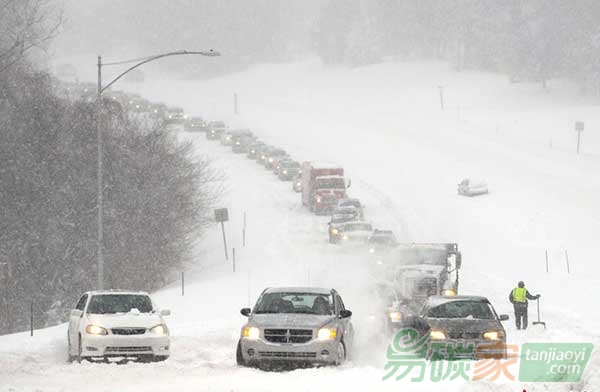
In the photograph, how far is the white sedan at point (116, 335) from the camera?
66.5 ft

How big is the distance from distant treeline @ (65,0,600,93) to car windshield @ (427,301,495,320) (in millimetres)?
100429

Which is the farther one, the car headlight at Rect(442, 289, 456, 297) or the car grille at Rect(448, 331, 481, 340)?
the car headlight at Rect(442, 289, 456, 297)

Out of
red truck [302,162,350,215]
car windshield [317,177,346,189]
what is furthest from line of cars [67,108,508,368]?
car windshield [317,177,346,189]

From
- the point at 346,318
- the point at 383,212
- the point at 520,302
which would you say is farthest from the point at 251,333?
the point at 383,212

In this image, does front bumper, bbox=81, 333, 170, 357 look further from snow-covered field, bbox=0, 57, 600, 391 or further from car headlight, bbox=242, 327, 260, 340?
car headlight, bbox=242, 327, 260, 340

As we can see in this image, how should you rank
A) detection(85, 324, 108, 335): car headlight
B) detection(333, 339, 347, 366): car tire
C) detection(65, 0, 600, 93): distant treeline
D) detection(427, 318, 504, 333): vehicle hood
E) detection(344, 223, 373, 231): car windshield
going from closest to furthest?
detection(333, 339, 347, 366): car tire → detection(85, 324, 108, 335): car headlight → detection(427, 318, 504, 333): vehicle hood → detection(344, 223, 373, 231): car windshield → detection(65, 0, 600, 93): distant treeline

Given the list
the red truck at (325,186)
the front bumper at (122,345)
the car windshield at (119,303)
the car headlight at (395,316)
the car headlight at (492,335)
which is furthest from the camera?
the red truck at (325,186)

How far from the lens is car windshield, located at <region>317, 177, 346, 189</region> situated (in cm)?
6075

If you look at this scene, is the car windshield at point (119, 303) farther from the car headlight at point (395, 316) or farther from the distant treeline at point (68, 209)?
the distant treeline at point (68, 209)

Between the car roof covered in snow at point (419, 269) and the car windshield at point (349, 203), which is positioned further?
the car windshield at point (349, 203)

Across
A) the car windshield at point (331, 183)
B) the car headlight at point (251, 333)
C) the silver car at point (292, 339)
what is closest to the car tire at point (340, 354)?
the silver car at point (292, 339)

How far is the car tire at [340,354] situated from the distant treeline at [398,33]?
104m

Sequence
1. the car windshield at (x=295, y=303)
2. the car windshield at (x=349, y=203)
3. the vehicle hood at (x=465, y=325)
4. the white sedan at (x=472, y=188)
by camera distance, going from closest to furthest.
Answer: the car windshield at (x=295, y=303), the vehicle hood at (x=465, y=325), the car windshield at (x=349, y=203), the white sedan at (x=472, y=188)

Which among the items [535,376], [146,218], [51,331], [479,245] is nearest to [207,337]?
[51,331]
